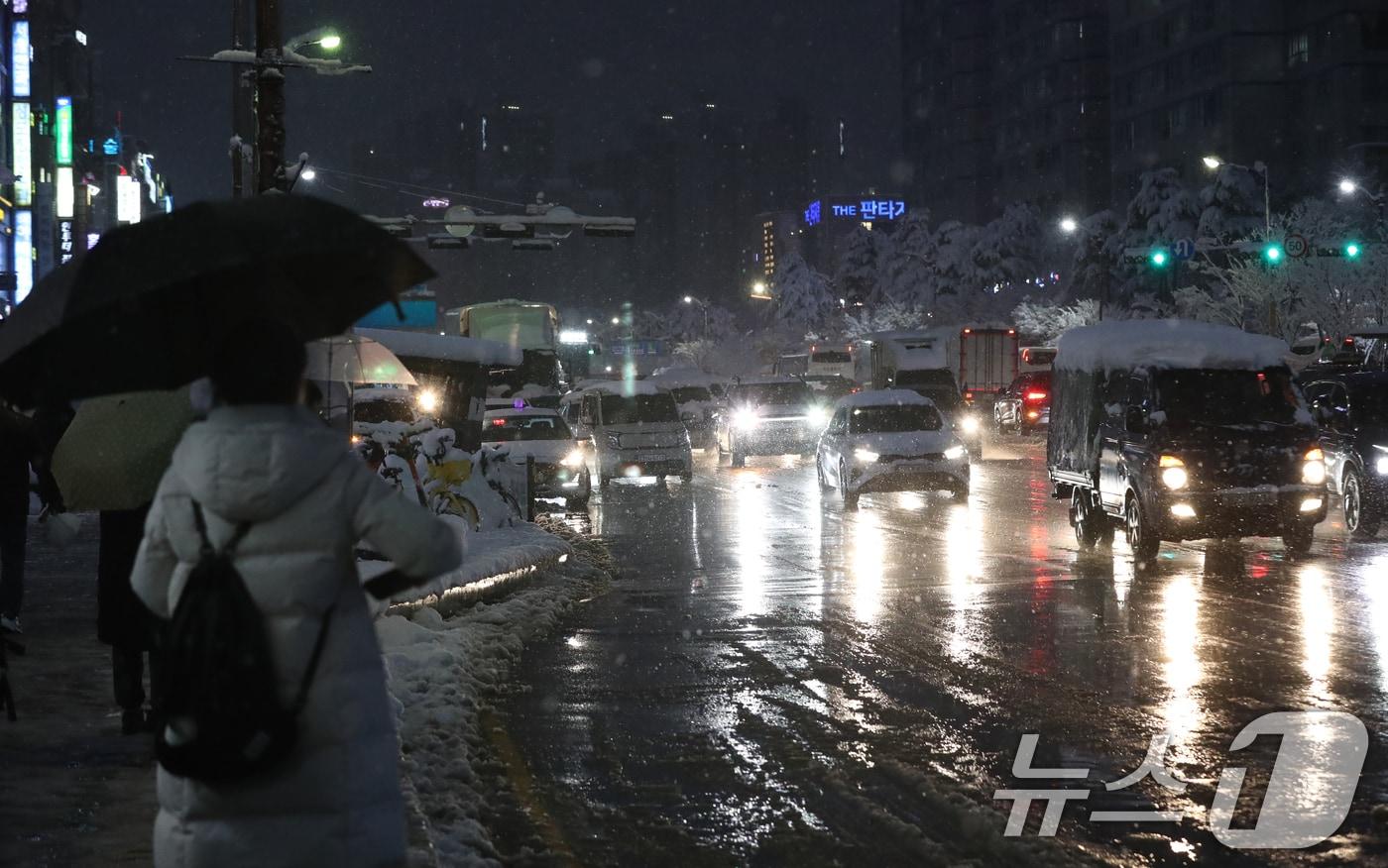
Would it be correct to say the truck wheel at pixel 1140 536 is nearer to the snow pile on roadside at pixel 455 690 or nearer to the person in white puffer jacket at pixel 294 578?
the snow pile on roadside at pixel 455 690

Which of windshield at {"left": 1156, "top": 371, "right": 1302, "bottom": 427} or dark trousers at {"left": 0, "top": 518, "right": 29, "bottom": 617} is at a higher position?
windshield at {"left": 1156, "top": 371, "right": 1302, "bottom": 427}

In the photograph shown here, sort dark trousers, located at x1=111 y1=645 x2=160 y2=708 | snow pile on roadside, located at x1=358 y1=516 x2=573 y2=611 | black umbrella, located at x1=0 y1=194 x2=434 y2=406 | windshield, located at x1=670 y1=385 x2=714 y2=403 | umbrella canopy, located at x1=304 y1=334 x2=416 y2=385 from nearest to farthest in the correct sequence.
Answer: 1. black umbrella, located at x1=0 y1=194 x2=434 y2=406
2. dark trousers, located at x1=111 y1=645 x2=160 y2=708
3. snow pile on roadside, located at x1=358 y1=516 x2=573 y2=611
4. umbrella canopy, located at x1=304 y1=334 x2=416 y2=385
5. windshield, located at x1=670 y1=385 x2=714 y2=403

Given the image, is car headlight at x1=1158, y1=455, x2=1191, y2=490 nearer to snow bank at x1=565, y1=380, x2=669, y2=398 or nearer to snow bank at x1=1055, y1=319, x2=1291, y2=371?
snow bank at x1=1055, y1=319, x2=1291, y2=371

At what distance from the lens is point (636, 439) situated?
33219mm

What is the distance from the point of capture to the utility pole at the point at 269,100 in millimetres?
18891

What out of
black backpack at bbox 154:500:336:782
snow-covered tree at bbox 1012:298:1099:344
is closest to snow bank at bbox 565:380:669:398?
black backpack at bbox 154:500:336:782

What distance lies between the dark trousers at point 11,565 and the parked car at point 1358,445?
13.4 meters

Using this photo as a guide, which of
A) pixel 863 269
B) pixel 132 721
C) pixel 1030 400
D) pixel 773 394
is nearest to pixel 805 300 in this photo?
pixel 863 269

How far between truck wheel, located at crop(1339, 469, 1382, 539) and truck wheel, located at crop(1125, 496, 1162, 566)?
3458mm

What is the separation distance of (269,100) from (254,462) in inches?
651

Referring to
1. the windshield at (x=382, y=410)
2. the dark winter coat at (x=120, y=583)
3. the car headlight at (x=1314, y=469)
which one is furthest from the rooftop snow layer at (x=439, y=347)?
the dark winter coat at (x=120, y=583)

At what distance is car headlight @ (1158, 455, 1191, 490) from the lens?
17.0 m

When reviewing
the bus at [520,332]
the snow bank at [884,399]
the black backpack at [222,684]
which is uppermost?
the bus at [520,332]

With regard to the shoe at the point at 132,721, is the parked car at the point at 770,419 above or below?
above
